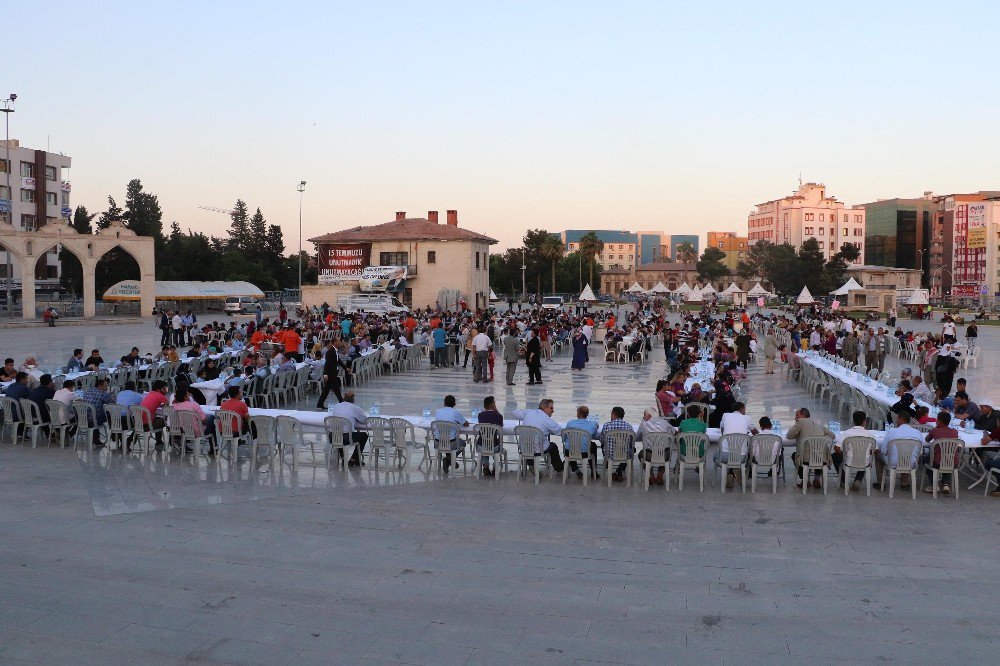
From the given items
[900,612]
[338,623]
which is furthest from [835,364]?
[338,623]

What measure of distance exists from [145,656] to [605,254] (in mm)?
169407

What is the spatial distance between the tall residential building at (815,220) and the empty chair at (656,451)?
418 feet

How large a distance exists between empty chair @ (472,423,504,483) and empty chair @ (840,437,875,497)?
12.7 ft

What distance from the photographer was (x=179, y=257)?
67188 millimetres

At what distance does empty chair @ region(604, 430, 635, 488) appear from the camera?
32.9 feet

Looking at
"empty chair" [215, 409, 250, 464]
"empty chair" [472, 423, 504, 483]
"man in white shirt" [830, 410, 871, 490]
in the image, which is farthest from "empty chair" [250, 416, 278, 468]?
"man in white shirt" [830, 410, 871, 490]

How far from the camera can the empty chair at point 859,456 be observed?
9.62 meters

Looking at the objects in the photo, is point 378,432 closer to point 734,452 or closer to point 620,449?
point 620,449

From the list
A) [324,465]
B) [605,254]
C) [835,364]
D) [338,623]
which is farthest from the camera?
[605,254]

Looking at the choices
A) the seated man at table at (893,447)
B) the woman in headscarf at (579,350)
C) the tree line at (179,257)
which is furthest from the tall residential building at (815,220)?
the seated man at table at (893,447)

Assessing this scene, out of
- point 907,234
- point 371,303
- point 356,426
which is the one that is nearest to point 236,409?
point 356,426

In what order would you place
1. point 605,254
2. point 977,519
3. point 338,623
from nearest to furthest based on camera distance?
point 338,623, point 977,519, point 605,254

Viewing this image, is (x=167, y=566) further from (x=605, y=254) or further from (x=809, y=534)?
(x=605, y=254)

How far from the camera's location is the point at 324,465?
1117cm
